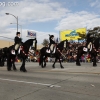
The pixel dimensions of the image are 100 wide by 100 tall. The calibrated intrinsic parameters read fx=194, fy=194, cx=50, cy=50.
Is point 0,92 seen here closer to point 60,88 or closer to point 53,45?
point 60,88

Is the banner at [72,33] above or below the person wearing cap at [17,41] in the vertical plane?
above

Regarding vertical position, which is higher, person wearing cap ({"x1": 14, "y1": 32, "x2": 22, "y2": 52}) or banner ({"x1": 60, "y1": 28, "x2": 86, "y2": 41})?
banner ({"x1": 60, "y1": 28, "x2": 86, "y2": 41})

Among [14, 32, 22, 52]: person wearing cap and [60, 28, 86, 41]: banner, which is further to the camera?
[60, 28, 86, 41]: banner

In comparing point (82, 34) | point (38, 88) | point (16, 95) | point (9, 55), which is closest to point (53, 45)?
point (9, 55)

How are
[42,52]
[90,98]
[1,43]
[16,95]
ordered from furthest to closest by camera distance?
[1,43]
[42,52]
[16,95]
[90,98]

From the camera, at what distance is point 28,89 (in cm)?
834

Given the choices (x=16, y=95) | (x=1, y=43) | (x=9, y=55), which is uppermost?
(x=1, y=43)

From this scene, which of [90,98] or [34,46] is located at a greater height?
[34,46]

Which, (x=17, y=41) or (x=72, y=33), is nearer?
(x=17, y=41)

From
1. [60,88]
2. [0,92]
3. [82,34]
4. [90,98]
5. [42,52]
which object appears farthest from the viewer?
[82,34]

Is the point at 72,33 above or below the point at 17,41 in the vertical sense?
above

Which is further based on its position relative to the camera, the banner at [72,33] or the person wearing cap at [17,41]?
the banner at [72,33]

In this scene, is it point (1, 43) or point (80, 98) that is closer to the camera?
point (80, 98)

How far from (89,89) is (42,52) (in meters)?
10.9
